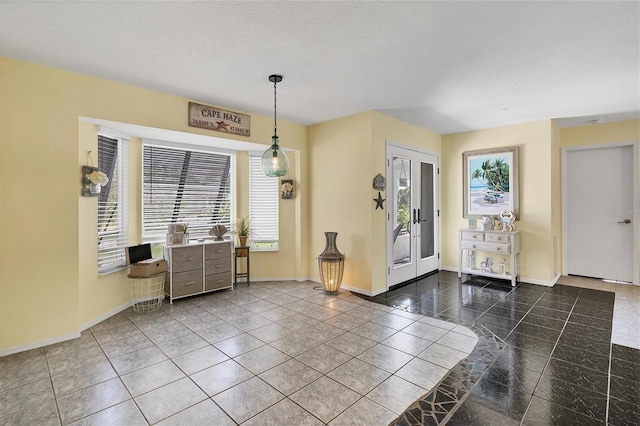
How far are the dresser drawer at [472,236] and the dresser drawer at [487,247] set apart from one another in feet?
0.22

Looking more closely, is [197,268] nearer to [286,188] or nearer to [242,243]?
[242,243]

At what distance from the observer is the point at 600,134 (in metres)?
5.21

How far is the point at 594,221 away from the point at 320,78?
5.37 meters

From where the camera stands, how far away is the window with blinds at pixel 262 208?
5.44m

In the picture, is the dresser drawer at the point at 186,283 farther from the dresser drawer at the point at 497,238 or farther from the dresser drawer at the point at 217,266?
the dresser drawer at the point at 497,238

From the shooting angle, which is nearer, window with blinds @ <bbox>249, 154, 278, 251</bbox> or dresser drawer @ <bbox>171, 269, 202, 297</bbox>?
dresser drawer @ <bbox>171, 269, 202, 297</bbox>

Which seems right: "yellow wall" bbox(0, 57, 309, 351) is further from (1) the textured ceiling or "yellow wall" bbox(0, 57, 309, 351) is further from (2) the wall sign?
(2) the wall sign

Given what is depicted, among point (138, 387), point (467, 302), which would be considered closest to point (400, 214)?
point (467, 302)

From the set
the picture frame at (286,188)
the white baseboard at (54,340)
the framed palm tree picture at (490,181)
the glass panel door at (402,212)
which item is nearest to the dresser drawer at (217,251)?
the picture frame at (286,188)

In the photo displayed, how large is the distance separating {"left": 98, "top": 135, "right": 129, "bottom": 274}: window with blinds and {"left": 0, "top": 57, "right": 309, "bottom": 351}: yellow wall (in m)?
0.21

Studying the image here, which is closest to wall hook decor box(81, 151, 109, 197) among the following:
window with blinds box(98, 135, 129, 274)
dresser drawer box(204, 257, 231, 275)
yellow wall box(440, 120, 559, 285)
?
window with blinds box(98, 135, 129, 274)

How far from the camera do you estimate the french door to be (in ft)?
16.3

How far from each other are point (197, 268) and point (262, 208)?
1517 millimetres

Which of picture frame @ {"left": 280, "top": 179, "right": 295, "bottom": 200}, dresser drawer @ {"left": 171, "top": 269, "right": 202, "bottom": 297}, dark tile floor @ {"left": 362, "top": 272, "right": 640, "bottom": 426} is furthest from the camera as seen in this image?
picture frame @ {"left": 280, "top": 179, "right": 295, "bottom": 200}
